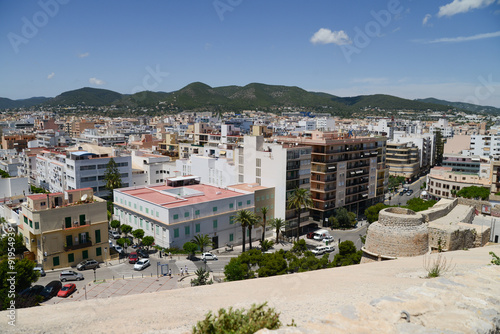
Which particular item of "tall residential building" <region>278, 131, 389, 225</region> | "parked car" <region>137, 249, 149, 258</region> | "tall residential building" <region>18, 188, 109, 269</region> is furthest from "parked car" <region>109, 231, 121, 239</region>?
"tall residential building" <region>278, 131, 389, 225</region>

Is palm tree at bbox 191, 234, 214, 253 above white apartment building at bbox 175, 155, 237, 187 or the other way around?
the other way around

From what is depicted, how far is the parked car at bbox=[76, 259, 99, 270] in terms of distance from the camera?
119 ft

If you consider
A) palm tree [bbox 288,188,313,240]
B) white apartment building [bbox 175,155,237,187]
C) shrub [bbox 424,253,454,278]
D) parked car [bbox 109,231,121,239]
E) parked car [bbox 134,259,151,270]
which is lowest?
parked car [bbox 109,231,121,239]

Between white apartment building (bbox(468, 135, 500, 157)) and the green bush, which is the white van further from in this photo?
white apartment building (bbox(468, 135, 500, 157))

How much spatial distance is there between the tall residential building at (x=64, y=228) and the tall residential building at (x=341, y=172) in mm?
32372

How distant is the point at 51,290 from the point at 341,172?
4390cm

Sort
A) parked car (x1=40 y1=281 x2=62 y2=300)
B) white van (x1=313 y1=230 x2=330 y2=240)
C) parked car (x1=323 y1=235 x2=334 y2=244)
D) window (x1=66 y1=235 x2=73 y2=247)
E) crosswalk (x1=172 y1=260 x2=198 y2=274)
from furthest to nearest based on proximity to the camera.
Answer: white van (x1=313 y1=230 x2=330 y2=240) → parked car (x1=323 y1=235 x2=334 y2=244) → crosswalk (x1=172 y1=260 x2=198 y2=274) → window (x1=66 y1=235 x2=73 y2=247) → parked car (x1=40 y1=281 x2=62 y2=300)

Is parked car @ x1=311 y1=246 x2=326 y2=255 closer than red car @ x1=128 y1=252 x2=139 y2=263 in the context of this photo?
No

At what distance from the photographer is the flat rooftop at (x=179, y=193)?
4391 cm

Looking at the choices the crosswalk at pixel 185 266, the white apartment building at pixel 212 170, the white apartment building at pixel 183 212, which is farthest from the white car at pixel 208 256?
the white apartment building at pixel 212 170

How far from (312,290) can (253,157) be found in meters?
39.6

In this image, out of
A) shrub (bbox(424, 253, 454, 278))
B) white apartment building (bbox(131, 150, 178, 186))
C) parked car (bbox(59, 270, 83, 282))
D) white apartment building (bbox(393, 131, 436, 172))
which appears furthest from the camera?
white apartment building (bbox(393, 131, 436, 172))

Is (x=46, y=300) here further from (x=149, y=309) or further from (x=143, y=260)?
(x=149, y=309)

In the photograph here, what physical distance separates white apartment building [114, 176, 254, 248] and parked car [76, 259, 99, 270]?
780 centimetres
